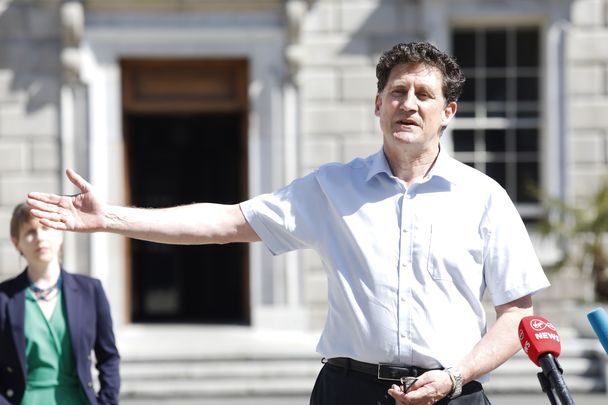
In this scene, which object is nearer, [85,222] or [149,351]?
[85,222]

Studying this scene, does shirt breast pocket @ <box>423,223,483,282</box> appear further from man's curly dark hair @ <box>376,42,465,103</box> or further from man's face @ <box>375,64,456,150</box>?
man's curly dark hair @ <box>376,42,465,103</box>

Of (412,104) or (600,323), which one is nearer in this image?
(600,323)

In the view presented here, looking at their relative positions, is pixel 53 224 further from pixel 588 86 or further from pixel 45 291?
pixel 588 86

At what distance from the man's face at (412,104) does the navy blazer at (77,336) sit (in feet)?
6.56

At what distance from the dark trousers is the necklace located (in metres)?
1.84

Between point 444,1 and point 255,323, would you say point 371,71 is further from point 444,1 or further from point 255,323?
point 255,323

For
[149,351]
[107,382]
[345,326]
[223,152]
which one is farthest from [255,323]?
[345,326]

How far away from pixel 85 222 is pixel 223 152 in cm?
1056

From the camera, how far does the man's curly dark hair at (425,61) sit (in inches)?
127

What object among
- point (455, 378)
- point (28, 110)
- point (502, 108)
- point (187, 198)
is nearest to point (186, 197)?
point (187, 198)

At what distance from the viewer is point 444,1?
39.9 ft

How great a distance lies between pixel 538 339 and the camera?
2.72 m

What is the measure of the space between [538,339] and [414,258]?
577 millimetres

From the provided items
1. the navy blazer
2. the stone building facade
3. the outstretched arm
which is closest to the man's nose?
the outstretched arm
